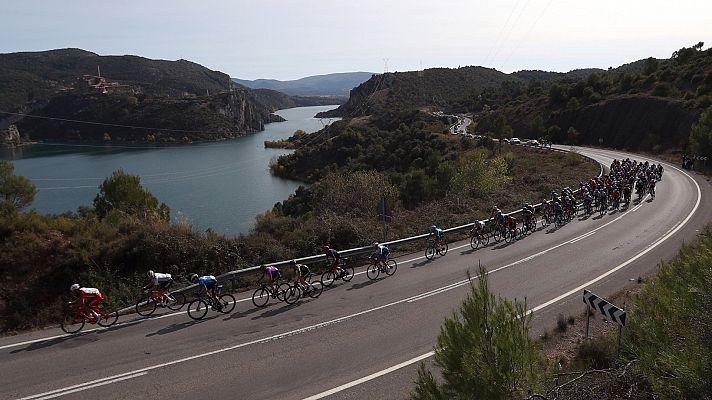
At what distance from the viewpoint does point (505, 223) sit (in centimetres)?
2097

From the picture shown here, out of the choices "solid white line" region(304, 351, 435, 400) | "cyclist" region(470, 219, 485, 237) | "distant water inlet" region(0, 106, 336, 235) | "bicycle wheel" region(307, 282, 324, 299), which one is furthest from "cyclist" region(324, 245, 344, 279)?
"distant water inlet" region(0, 106, 336, 235)

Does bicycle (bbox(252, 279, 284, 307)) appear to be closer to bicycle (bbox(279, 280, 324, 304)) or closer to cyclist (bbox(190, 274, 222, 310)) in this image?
bicycle (bbox(279, 280, 324, 304))

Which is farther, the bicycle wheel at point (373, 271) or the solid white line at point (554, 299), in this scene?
the bicycle wheel at point (373, 271)

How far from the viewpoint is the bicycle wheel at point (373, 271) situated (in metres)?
15.5

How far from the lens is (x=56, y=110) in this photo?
17150cm

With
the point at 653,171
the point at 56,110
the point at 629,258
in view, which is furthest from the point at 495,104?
the point at 56,110

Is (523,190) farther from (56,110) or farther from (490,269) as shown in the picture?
(56,110)

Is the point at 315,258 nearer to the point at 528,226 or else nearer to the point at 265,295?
the point at 265,295

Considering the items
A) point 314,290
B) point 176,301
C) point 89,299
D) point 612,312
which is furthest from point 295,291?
point 612,312

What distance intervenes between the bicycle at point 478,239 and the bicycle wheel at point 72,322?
14.1 meters

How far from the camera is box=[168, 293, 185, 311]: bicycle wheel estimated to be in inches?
480

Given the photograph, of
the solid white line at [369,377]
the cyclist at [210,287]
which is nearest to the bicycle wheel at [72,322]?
the cyclist at [210,287]

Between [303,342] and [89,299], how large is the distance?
5085 mm

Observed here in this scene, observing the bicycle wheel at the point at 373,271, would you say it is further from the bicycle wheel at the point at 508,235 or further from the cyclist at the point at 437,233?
the bicycle wheel at the point at 508,235
